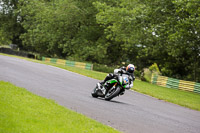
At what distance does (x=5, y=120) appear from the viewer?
625 centimetres

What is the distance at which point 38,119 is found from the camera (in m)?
6.91

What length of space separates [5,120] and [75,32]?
4876 cm

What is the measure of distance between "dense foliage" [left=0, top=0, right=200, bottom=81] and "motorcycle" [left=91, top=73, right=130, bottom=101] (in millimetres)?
17351

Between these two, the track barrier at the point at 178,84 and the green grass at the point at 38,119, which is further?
the track barrier at the point at 178,84

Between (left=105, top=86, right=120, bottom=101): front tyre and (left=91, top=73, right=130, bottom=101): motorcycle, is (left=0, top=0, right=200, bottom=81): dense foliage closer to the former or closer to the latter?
(left=91, top=73, right=130, bottom=101): motorcycle

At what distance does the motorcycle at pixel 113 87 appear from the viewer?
41.2 ft

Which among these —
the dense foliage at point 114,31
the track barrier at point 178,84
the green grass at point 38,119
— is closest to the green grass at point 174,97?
the dense foliage at point 114,31

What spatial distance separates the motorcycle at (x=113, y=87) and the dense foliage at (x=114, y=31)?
17.4 meters

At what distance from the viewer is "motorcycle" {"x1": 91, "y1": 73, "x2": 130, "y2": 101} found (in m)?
12.5

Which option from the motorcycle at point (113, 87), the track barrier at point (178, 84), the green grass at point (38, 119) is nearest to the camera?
the green grass at point (38, 119)

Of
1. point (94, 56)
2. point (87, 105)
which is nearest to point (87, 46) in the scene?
point (94, 56)

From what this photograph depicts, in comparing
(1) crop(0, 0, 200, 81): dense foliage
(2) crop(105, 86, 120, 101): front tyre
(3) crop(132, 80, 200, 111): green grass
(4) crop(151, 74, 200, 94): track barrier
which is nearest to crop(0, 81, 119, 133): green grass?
(2) crop(105, 86, 120, 101): front tyre

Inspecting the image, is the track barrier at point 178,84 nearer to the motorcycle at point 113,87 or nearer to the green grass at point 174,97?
the green grass at point 174,97

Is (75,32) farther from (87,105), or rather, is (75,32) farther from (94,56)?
(87,105)
